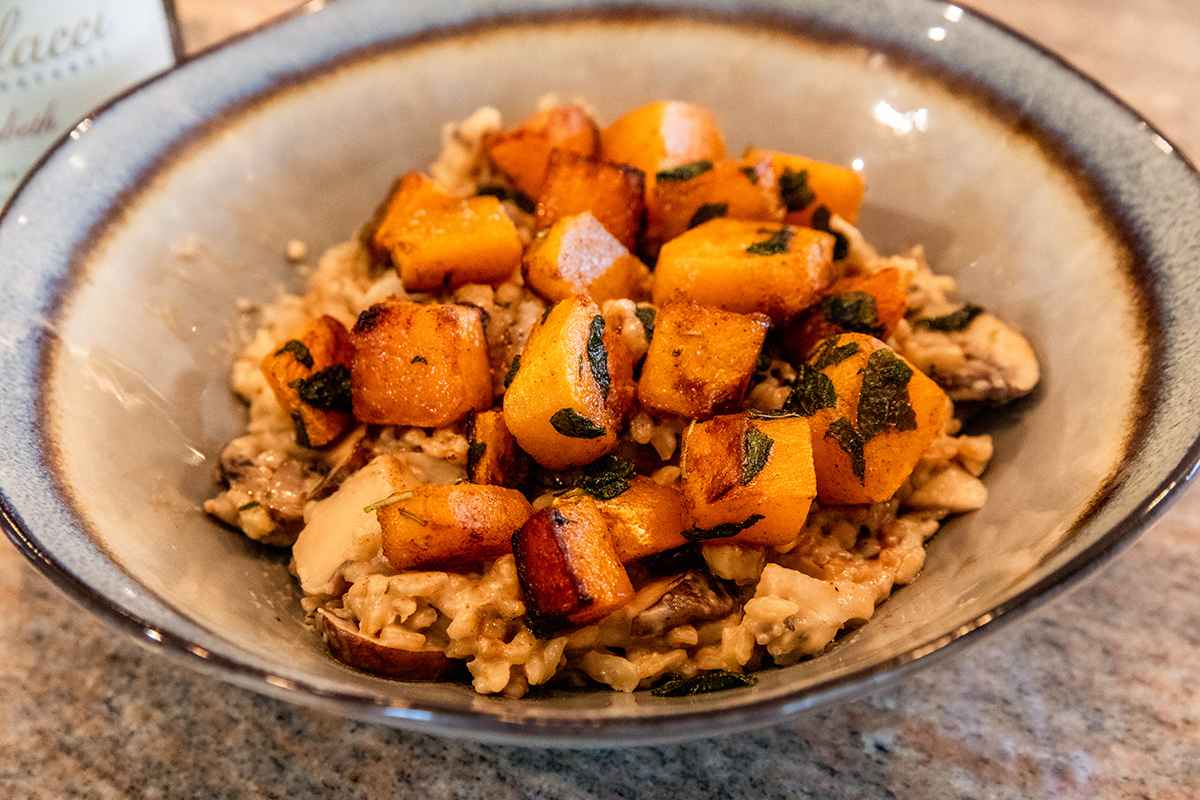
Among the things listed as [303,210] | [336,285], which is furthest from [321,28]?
[336,285]

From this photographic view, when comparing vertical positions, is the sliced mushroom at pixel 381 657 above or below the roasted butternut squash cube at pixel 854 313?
below

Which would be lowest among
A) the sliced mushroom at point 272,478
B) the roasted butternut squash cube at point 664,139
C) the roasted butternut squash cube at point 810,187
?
the sliced mushroom at point 272,478

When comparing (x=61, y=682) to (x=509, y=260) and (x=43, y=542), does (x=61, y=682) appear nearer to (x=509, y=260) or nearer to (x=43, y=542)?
(x=43, y=542)

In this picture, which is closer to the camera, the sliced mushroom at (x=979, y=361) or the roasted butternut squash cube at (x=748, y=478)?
the roasted butternut squash cube at (x=748, y=478)

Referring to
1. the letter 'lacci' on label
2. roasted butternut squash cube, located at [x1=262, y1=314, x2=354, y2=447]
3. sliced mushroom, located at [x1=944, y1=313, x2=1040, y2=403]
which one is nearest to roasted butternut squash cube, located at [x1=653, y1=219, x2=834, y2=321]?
sliced mushroom, located at [x1=944, y1=313, x2=1040, y2=403]

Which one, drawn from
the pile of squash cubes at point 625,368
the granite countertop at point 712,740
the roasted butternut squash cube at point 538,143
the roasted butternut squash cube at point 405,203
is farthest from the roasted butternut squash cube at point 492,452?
the roasted butternut squash cube at point 538,143

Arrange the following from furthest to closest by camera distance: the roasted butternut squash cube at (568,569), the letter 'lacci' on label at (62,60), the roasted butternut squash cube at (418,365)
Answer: the letter 'lacci' on label at (62,60)
the roasted butternut squash cube at (418,365)
the roasted butternut squash cube at (568,569)

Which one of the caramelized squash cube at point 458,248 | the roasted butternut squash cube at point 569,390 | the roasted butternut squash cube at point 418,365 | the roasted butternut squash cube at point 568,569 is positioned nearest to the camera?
the roasted butternut squash cube at point 568,569

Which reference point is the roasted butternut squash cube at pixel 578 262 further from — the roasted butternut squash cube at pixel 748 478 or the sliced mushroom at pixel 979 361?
the sliced mushroom at pixel 979 361

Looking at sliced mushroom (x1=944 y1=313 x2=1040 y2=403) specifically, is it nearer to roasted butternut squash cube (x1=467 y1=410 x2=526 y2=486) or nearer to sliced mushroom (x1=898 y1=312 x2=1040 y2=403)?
sliced mushroom (x1=898 y1=312 x2=1040 y2=403)
